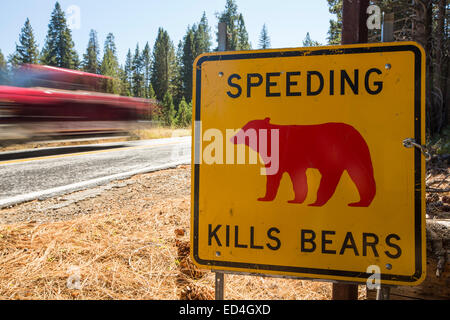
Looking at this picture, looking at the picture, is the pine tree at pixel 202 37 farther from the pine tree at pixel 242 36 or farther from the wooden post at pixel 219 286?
the wooden post at pixel 219 286

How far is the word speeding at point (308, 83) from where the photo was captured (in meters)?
1.03

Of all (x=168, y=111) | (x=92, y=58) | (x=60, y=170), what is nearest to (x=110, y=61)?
(x=92, y=58)

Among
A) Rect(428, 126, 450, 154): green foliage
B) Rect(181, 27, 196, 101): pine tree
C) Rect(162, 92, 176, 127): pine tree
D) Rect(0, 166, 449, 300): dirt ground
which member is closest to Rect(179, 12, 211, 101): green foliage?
Rect(181, 27, 196, 101): pine tree

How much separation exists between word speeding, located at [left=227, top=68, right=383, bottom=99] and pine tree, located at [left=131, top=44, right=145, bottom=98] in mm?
65398

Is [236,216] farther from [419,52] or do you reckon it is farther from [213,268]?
[419,52]

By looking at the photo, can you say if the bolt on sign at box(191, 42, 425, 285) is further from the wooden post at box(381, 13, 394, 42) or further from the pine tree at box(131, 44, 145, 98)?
the pine tree at box(131, 44, 145, 98)

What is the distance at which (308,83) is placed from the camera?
1.06 metres

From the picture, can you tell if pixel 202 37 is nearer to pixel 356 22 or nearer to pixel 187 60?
pixel 187 60

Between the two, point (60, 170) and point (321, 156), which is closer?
point (321, 156)

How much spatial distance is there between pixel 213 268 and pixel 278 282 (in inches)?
48.2

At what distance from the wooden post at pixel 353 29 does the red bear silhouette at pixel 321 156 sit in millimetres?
460

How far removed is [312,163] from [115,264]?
1703 mm

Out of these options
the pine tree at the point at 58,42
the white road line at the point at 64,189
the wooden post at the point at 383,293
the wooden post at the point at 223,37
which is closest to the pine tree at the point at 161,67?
the pine tree at the point at 58,42
